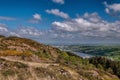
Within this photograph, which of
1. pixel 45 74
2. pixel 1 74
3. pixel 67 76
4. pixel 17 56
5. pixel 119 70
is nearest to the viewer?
pixel 1 74

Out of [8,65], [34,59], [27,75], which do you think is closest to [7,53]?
[34,59]

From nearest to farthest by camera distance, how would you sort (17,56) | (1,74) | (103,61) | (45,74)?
(1,74)
(45,74)
(17,56)
(103,61)

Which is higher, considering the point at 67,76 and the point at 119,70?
the point at 67,76

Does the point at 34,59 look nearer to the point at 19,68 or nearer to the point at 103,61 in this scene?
the point at 19,68

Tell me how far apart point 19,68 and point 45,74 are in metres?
4.26

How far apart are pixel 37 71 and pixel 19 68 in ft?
9.50

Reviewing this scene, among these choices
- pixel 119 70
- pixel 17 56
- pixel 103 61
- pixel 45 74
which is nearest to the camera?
pixel 45 74

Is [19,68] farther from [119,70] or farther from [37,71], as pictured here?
[119,70]

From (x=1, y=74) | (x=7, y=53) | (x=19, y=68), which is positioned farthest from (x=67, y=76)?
(x=7, y=53)

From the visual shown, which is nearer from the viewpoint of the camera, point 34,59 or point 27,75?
point 27,75

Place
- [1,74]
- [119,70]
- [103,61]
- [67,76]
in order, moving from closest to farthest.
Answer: [1,74]
[67,76]
[119,70]
[103,61]

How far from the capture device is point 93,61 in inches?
5487

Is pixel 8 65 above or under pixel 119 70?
above

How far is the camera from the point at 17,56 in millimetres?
56875
